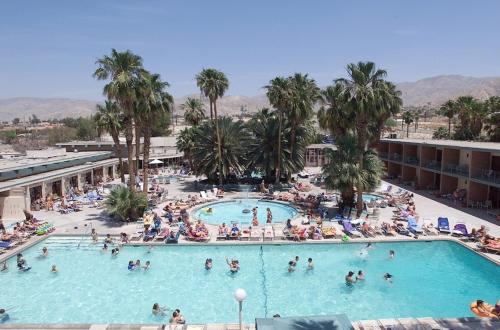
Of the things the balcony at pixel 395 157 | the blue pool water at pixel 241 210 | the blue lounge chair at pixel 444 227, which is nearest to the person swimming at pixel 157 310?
the blue pool water at pixel 241 210

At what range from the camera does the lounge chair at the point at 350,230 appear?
73.0 feet

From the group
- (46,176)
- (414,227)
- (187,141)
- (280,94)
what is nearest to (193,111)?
(187,141)

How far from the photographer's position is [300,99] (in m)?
34.4

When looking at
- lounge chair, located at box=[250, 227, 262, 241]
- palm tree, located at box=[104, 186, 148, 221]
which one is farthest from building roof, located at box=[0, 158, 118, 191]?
lounge chair, located at box=[250, 227, 262, 241]

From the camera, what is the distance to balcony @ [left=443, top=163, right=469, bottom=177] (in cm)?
2961

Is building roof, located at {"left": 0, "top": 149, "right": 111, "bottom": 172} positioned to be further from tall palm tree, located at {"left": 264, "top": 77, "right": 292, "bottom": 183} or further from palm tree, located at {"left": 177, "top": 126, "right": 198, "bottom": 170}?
tall palm tree, located at {"left": 264, "top": 77, "right": 292, "bottom": 183}

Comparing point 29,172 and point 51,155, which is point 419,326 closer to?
point 29,172

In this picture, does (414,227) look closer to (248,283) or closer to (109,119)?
(248,283)

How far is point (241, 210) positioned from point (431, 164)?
18187mm

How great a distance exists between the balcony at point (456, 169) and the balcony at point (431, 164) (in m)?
1.37

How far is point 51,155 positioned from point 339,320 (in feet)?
131

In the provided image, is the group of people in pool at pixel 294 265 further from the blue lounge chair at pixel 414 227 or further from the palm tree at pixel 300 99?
the palm tree at pixel 300 99

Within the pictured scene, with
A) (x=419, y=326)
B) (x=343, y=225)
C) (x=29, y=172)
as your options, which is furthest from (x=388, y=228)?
(x=29, y=172)

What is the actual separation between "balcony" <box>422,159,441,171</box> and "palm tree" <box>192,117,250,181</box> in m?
17.0
